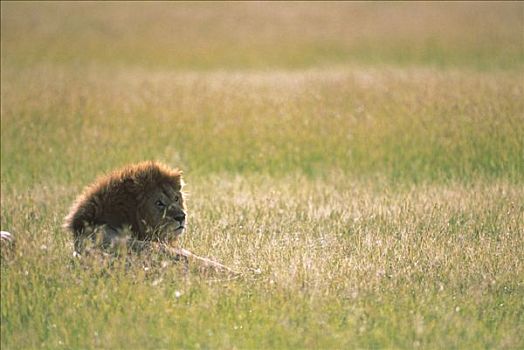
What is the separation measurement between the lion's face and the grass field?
0.62 metres

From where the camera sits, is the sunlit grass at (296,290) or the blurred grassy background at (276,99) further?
the blurred grassy background at (276,99)

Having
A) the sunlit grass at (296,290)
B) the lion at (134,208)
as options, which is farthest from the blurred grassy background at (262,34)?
the lion at (134,208)

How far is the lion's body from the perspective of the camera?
8.71 m

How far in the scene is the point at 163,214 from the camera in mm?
8883

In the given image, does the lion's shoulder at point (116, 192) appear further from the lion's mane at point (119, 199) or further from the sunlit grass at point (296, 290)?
the sunlit grass at point (296, 290)

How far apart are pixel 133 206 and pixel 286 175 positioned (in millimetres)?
6358

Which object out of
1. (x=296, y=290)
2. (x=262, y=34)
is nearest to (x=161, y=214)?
(x=296, y=290)

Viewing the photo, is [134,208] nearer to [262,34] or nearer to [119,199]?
[119,199]

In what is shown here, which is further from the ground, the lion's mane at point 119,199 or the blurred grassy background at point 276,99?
the lion's mane at point 119,199

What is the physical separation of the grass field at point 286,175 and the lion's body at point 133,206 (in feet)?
1.32

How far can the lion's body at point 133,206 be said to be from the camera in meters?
8.71

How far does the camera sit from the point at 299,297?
7809 mm

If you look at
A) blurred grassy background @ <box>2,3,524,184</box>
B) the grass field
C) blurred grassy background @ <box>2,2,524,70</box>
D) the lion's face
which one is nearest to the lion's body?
the lion's face

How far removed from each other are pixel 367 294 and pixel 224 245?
205 cm
